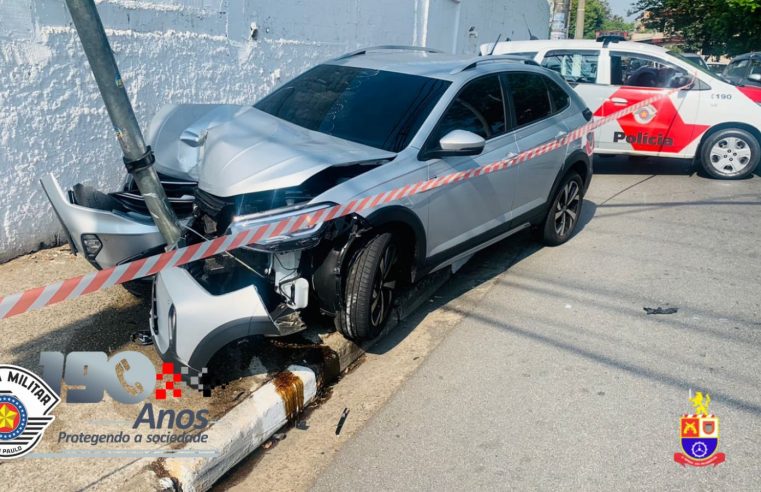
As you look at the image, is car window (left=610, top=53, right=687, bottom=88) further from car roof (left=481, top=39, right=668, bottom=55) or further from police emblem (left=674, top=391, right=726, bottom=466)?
police emblem (left=674, top=391, right=726, bottom=466)

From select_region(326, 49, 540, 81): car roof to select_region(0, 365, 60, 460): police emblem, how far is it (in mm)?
3349

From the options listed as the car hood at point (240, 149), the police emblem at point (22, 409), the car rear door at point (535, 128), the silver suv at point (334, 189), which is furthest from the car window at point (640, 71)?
the police emblem at point (22, 409)

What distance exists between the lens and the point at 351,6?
966 centimetres

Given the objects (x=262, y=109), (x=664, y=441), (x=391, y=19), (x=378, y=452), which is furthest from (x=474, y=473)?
(x=391, y=19)

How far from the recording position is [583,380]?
13.2ft

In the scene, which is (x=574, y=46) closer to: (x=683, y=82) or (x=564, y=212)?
(x=683, y=82)

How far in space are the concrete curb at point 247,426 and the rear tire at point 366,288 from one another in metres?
0.23

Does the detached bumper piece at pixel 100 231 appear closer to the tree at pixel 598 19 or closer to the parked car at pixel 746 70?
the parked car at pixel 746 70

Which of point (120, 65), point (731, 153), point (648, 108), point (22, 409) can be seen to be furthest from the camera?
point (731, 153)

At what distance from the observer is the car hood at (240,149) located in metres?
3.86

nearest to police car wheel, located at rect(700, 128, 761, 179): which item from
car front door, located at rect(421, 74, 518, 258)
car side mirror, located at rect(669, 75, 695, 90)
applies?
car side mirror, located at rect(669, 75, 695, 90)

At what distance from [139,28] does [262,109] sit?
1.93 meters

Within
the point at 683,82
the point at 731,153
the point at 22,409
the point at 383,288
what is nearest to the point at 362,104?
the point at 383,288

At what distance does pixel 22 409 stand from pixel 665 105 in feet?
28.4
